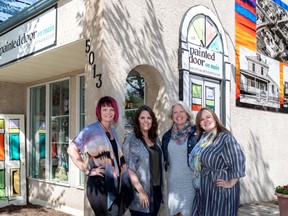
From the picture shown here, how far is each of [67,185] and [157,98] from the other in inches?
126

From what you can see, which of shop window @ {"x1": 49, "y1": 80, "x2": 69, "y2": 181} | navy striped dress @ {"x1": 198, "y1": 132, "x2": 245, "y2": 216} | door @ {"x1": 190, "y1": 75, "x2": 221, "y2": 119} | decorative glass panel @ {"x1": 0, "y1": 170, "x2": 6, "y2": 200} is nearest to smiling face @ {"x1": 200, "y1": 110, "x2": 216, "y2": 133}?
navy striped dress @ {"x1": 198, "y1": 132, "x2": 245, "y2": 216}

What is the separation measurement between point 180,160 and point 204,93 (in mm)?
2993

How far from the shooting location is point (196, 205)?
3.79 meters

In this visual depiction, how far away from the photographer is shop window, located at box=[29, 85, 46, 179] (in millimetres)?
8711

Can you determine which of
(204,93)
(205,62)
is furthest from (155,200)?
(205,62)

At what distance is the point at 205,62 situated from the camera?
664 cm

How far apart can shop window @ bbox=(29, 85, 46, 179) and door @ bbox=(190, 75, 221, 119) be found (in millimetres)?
4082

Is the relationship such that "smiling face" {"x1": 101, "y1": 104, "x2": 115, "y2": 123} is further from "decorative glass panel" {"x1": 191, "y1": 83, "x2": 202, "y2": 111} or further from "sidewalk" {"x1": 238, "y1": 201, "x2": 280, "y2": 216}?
"sidewalk" {"x1": 238, "y1": 201, "x2": 280, "y2": 216}

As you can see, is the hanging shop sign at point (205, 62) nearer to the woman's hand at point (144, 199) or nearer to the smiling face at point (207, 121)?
the smiling face at point (207, 121)

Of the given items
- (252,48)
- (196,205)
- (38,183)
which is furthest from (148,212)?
(252,48)

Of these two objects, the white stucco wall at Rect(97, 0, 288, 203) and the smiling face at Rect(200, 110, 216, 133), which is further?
the white stucco wall at Rect(97, 0, 288, 203)

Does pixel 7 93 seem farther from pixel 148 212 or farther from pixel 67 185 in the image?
pixel 148 212

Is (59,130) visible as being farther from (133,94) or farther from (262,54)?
(262,54)

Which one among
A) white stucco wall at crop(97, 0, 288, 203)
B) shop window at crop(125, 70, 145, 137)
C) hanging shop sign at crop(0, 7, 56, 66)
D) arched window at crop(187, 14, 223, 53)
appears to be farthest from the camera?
arched window at crop(187, 14, 223, 53)
